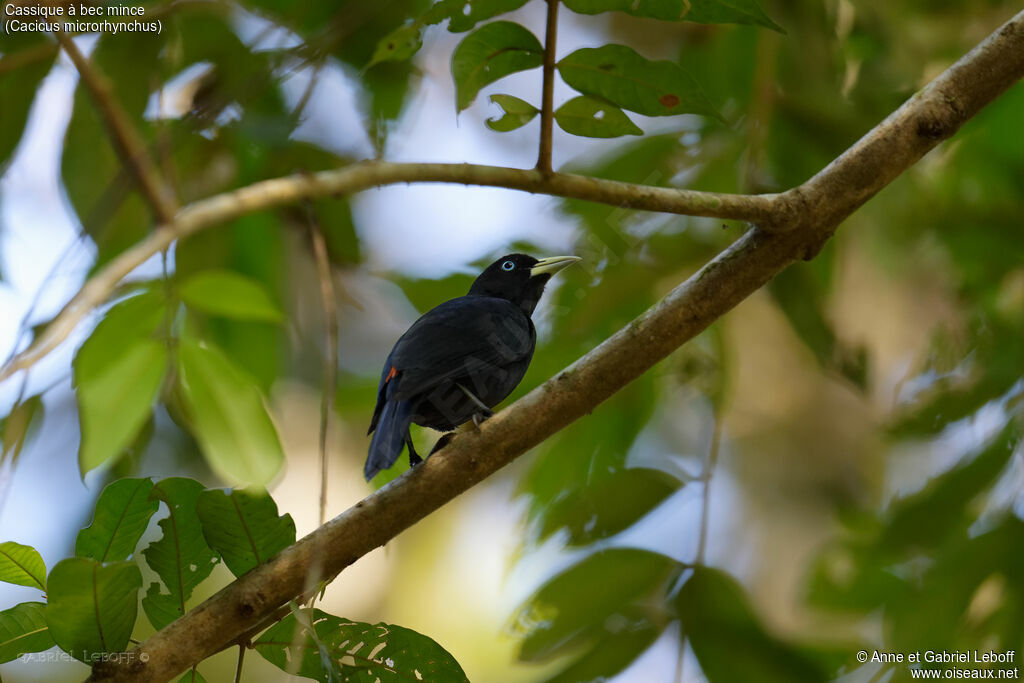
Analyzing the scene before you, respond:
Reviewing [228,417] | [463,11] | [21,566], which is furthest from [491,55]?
[21,566]

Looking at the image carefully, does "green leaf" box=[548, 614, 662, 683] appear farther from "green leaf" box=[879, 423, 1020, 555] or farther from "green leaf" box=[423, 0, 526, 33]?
"green leaf" box=[423, 0, 526, 33]

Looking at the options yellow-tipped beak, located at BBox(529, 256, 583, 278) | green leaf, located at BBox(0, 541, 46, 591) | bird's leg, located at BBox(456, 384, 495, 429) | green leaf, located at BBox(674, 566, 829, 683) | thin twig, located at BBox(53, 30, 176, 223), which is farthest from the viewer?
yellow-tipped beak, located at BBox(529, 256, 583, 278)

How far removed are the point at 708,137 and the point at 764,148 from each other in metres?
0.25

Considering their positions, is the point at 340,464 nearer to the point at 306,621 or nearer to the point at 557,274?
the point at 557,274

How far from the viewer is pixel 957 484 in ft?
9.67

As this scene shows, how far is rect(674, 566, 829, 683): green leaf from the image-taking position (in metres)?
2.41

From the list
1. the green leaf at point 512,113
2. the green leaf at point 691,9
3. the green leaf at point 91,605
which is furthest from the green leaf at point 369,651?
the green leaf at point 691,9

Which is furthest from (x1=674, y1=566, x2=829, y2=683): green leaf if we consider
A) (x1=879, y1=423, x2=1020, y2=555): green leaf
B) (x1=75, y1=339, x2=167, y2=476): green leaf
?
(x1=75, y1=339, x2=167, y2=476): green leaf

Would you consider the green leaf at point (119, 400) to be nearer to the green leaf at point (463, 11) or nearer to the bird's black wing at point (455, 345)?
the bird's black wing at point (455, 345)

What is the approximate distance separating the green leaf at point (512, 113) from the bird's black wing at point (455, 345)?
58 centimetres

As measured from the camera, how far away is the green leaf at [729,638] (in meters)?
2.41

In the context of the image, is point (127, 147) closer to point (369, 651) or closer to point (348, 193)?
point (348, 193)

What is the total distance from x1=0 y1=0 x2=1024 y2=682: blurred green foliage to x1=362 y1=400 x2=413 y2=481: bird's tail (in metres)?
0.23

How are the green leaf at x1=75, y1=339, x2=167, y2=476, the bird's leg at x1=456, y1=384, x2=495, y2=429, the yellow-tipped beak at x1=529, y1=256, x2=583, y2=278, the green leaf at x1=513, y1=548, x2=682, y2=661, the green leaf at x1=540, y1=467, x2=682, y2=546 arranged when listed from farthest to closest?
the yellow-tipped beak at x1=529, y1=256, x2=583, y2=278, the green leaf at x1=540, y1=467, x2=682, y2=546, the green leaf at x1=513, y1=548, x2=682, y2=661, the bird's leg at x1=456, y1=384, x2=495, y2=429, the green leaf at x1=75, y1=339, x2=167, y2=476
